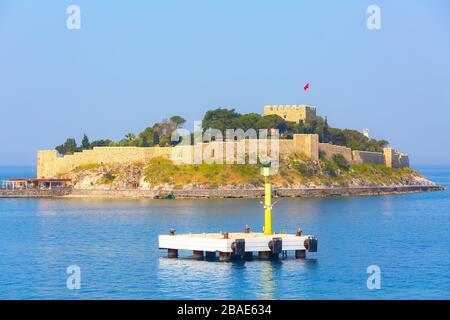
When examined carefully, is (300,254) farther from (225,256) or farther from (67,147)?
(67,147)

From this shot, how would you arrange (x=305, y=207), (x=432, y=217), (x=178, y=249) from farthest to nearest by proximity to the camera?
(x=305, y=207)
(x=432, y=217)
(x=178, y=249)

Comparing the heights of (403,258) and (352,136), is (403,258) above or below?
below

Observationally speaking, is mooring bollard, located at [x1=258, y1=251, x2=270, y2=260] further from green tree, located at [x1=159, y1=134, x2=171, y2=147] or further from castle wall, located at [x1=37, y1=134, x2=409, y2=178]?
green tree, located at [x1=159, y1=134, x2=171, y2=147]

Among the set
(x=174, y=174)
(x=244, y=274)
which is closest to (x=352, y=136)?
(x=174, y=174)

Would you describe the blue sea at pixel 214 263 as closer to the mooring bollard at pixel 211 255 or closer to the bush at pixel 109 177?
the mooring bollard at pixel 211 255

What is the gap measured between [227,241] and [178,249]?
474 cm

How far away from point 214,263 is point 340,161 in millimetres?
60642

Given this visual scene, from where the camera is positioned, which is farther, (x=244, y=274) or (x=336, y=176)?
(x=336, y=176)

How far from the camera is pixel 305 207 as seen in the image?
79250 mm

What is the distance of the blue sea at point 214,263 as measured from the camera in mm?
39656

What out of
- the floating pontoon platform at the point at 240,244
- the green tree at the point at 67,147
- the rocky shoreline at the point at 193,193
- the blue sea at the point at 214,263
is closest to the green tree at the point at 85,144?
the green tree at the point at 67,147

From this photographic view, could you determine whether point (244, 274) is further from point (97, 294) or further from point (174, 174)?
point (174, 174)

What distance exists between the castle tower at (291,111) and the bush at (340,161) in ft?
29.1
